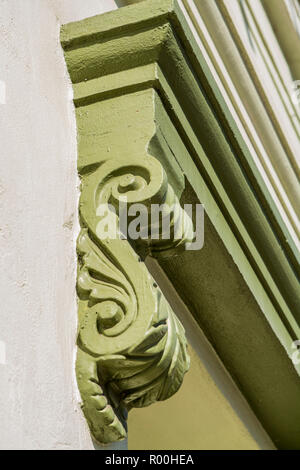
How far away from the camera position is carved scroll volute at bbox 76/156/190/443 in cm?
146

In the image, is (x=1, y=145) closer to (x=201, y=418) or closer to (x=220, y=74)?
(x=220, y=74)

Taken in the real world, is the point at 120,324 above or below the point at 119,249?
below

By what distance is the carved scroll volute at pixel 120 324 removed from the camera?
146 centimetres

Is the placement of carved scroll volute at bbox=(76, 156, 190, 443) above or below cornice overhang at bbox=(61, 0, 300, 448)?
below

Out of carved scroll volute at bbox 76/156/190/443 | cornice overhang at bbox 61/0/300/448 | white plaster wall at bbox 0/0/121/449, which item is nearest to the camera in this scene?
white plaster wall at bbox 0/0/121/449

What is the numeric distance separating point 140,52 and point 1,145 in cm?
36

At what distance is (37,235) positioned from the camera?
1.48 meters

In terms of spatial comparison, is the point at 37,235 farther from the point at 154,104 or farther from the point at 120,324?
the point at 154,104

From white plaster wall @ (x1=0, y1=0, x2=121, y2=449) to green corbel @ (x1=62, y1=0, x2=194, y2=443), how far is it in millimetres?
23

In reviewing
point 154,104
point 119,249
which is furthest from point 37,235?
point 154,104

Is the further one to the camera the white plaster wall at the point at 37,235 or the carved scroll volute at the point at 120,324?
the carved scroll volute at the point at 120,324

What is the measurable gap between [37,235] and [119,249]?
132mm

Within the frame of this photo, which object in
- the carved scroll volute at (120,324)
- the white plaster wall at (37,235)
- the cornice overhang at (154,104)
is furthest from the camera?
the cornice overhang at (154,104)

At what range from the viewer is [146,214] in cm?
158
